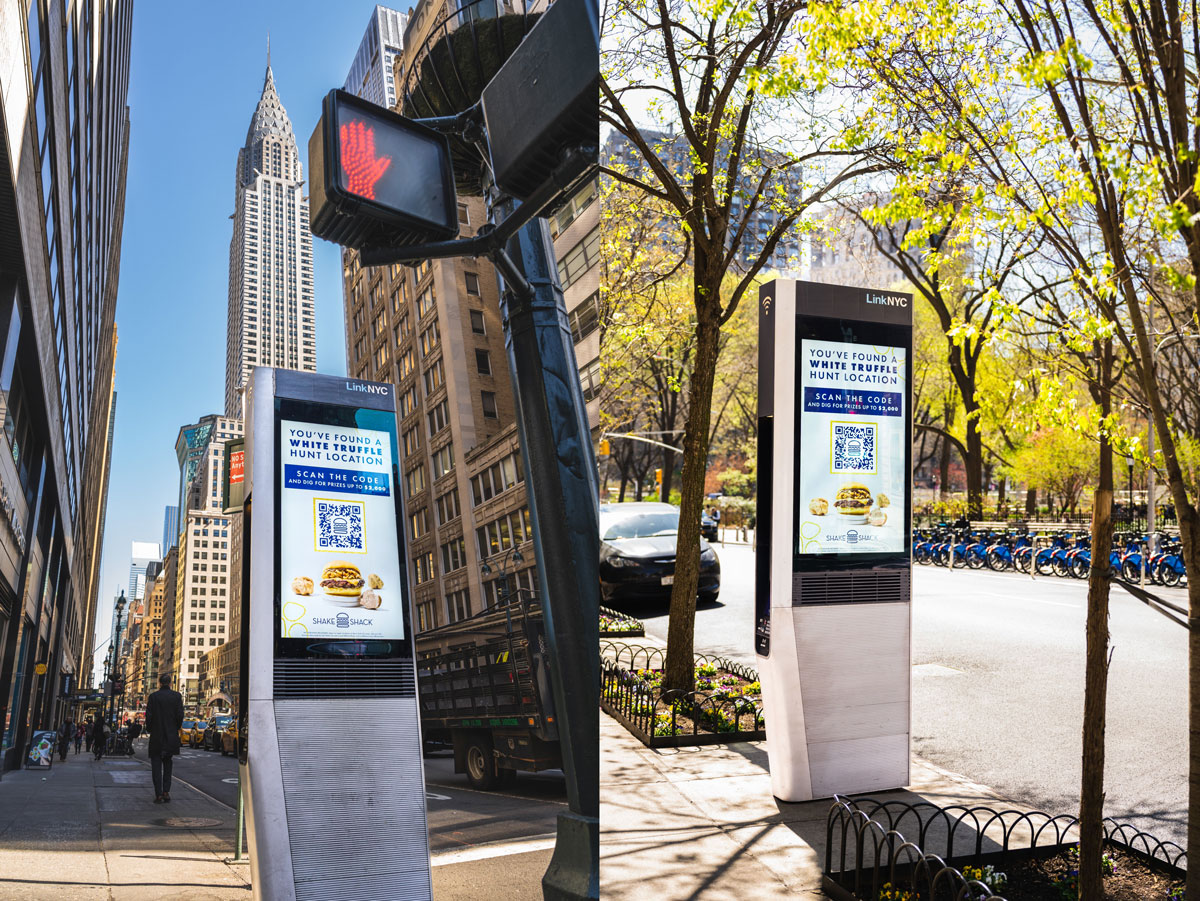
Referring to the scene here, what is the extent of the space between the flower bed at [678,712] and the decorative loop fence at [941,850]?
1.82 meters

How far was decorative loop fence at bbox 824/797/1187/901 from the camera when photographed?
3758mm

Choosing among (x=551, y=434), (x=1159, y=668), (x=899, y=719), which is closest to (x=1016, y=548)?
(x=1159, y=668)

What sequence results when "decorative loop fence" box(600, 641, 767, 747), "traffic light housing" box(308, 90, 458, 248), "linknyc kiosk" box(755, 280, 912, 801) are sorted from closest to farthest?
"traffic light housing" box(308, 90, 458, 248) → "linknyc kiosk" box(755, 280, 912, 801) → "decorative loop fence" box(600, 641, 767, 747)

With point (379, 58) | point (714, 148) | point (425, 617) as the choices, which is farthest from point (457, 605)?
point (714, 148)

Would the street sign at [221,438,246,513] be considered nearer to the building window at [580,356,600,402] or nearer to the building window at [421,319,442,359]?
the building window at [421,319,442,359]

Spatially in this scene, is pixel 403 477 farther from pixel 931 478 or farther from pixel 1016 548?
pixel 931 478

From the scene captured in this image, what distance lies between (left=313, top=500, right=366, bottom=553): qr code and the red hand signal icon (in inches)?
20.5

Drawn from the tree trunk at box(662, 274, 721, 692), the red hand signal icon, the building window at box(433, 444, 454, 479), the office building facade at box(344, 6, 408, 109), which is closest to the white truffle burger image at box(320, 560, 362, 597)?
the building window at box(433, 444, 454, 479)

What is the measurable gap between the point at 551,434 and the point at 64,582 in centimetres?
92

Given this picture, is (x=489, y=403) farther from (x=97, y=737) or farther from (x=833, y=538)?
(x=833, y=538)

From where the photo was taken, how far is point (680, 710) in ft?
23.9

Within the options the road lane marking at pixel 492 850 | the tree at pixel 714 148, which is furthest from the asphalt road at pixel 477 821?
the tree at pixel 714 148

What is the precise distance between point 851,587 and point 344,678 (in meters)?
4.72

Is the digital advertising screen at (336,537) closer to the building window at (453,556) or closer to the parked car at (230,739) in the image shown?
the building window at (453,556)
